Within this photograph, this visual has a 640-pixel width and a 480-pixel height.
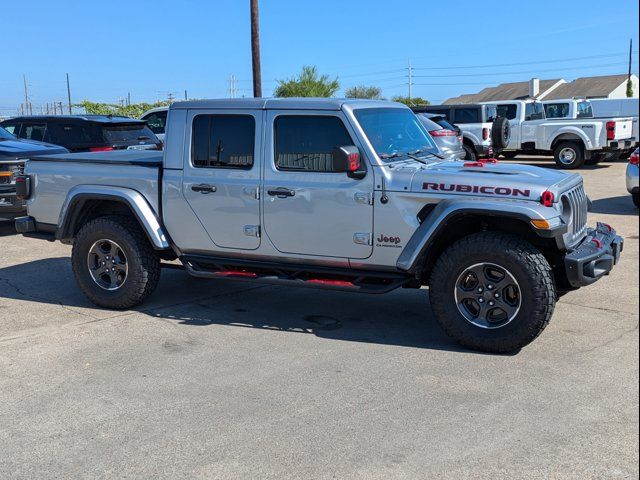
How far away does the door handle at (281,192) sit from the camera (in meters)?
5.73

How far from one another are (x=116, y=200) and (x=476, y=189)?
324 cm

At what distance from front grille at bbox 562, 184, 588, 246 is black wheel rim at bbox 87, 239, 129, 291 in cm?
383

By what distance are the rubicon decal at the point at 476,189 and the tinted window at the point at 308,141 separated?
799mm

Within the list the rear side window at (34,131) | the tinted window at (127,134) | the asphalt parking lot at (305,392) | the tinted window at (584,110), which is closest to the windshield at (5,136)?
the rear side window at (34,131)

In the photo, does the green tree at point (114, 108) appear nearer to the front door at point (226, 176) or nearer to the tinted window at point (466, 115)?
the tinted window at point (466, 115)

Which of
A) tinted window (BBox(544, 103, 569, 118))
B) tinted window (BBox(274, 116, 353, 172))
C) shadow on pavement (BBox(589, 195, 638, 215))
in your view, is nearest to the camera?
tinted window (BBox(274, 116, 353, 172))

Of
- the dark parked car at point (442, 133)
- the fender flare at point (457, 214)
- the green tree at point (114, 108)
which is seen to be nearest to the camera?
the fender flare at point (457, 214)

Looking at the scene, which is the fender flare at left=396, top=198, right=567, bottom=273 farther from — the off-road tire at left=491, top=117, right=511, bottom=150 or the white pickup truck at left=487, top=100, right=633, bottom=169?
the white pickup truck at left=487, top=100, right=633, bottom=169

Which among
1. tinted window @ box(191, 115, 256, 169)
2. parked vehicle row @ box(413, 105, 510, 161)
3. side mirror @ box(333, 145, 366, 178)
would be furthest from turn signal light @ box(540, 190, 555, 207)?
parked vehicle row @ box(413, 105, 510, 161)

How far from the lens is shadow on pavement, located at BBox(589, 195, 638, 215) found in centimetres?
1171

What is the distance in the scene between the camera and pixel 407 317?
6.24 m

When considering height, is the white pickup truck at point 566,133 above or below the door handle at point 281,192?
above

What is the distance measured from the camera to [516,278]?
501 cm

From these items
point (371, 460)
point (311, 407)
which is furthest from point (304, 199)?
point (371, 460)
